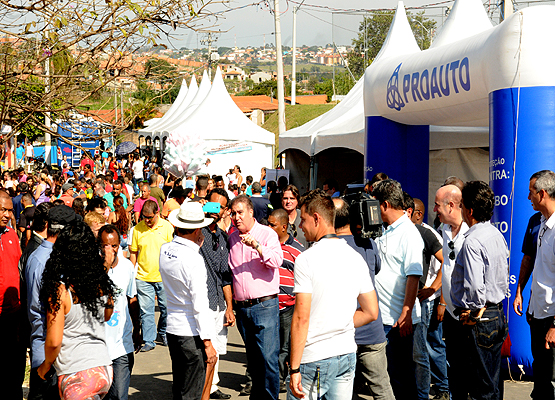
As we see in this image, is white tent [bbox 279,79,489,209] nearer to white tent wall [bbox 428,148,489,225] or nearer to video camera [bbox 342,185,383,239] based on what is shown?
white tent wall [bbox 428,148,489,225]

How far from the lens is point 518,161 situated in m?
5.68

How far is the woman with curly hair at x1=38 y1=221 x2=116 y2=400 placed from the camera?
133 inches

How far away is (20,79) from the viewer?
13.5 feet

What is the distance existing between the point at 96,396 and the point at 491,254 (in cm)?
280

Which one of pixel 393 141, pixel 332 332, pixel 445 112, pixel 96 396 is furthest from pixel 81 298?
pixel 393 141

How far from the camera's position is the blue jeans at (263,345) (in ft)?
16.0

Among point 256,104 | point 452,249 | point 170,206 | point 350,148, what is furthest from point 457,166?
point 256,104

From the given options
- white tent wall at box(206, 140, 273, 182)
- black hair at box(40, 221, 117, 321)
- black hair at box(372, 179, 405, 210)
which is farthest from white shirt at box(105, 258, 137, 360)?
white tent wall at box(206, 140, 273, 182)

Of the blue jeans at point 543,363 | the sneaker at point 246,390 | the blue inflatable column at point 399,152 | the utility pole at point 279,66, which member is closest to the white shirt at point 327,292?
the blue jeans at point 543,363

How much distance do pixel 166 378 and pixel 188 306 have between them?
2.25 meters

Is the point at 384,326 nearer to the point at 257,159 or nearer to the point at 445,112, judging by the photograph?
the point at 445,112

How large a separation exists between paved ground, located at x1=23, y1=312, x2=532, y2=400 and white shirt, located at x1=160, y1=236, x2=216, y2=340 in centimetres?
169

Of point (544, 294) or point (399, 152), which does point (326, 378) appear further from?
point (399, 152)

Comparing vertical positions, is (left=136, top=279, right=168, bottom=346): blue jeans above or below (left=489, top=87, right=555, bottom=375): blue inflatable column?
below
